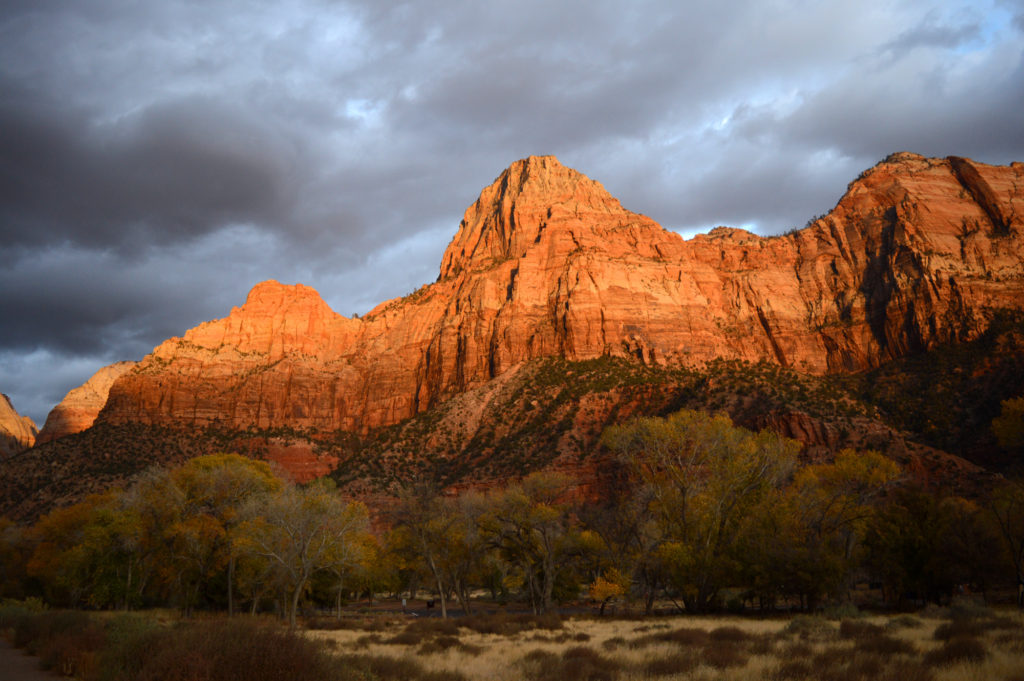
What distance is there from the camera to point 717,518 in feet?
99.8

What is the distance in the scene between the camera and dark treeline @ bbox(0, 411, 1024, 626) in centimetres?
2917

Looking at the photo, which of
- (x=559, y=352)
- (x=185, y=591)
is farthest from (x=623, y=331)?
(x=185, y=591)

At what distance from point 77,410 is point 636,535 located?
171386 millimetres

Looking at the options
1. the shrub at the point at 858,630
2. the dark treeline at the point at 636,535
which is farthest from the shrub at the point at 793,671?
the dark treeline at the point at 636,535

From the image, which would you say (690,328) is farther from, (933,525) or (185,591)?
(185,591)

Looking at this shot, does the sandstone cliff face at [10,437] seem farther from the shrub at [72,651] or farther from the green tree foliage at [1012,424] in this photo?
the green tree foliage at [1012,424]

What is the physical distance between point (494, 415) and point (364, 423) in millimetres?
37489

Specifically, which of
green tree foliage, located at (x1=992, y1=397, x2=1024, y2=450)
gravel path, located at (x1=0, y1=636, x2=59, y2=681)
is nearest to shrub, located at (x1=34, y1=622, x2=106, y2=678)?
gravel path, located at (x1=0, y1=636, x2=59, y2=681)

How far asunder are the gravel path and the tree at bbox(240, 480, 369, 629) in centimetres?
1282

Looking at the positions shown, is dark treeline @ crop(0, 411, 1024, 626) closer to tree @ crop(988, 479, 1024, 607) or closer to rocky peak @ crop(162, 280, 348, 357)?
tree @ crop(988, 479, 1024, 607)

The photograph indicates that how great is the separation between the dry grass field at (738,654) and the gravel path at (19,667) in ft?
20.7

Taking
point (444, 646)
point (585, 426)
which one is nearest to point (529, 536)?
point (444, 646)

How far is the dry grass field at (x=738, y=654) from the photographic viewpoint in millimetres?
11641

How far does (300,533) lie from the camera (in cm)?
3086
